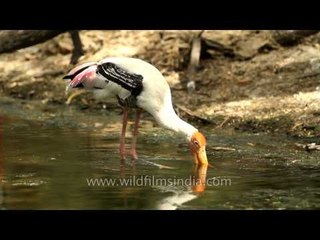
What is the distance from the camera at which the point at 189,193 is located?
6.70 meters

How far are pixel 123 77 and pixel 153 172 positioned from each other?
1575 millimetres

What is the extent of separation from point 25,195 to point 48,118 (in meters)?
6.45

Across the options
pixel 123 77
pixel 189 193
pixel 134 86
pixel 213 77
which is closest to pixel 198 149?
pixel 134 86

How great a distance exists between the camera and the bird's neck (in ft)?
28.0

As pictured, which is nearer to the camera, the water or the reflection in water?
the reflection in water

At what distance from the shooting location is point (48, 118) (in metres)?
12.9

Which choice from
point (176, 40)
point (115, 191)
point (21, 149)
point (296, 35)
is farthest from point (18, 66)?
point (115, 191)

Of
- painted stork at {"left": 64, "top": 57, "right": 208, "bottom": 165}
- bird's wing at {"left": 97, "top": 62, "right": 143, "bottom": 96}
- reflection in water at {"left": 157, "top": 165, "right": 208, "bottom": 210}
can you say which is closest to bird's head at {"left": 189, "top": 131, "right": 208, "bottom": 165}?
reflection in water at {"left": 157, "top": 165, "right": 208, "bottom": 210}

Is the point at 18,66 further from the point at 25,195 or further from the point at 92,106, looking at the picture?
the point at 25,195

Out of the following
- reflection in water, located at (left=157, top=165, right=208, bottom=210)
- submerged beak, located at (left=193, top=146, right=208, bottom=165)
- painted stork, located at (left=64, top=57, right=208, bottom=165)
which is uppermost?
painted stork, located at (left=64, top=57, right=208, bottom=165)

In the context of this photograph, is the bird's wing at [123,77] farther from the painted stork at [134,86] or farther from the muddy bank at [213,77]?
the muddy bank at [213,77]

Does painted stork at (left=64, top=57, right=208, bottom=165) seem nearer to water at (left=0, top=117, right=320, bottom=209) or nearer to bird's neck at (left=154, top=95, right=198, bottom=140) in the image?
bird's neck at (left=154, top=95, right=198, bottom=140)

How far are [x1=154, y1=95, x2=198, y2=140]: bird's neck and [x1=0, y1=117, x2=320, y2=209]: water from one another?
1.19 feet

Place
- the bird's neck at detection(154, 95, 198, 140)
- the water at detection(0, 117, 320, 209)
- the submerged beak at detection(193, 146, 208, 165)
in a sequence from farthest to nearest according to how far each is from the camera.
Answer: the bird's neck at detection(154, 95, 198, 140), the submerged beak at detection(193, 146, 208, 165), the water at detection(0, 117, 320, 209)
